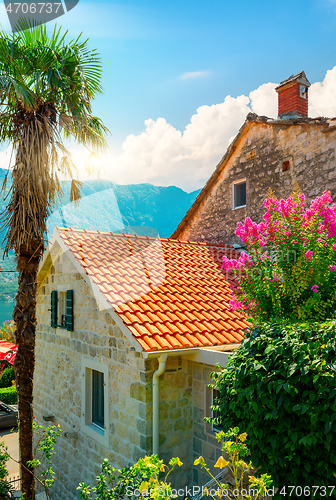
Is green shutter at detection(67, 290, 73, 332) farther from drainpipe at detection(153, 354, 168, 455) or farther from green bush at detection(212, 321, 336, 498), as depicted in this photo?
green bush at detection(212, 321, 336, 498)

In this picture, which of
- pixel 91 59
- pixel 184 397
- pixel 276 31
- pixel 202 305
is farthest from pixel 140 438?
pixel 276 31

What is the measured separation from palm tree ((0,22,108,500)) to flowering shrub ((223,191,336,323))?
4.06 metres

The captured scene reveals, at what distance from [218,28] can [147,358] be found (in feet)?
20.4

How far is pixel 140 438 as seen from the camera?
191 inches

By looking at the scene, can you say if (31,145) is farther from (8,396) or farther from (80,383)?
(8,396)

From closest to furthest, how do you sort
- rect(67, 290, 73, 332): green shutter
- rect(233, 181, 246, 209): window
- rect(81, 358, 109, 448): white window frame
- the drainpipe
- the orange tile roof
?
the drainpipe < the orange tile roof < rect(81, 358, 109, 448): white window frame < rect(67, 290, 73, 332): green shutter < rect(233, 181, 246, 209): window

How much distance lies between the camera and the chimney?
9960mm

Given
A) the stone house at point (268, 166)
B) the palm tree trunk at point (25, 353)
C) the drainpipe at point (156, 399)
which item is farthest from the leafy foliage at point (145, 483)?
the stone house at point (268, 166)

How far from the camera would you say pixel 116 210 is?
952 cm

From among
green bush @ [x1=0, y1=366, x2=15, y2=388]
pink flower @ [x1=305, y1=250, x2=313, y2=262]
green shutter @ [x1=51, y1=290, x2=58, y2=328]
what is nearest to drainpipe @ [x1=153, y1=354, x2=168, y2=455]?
pink flower @ [x1=305, y1=250, x2=313, y2=262]

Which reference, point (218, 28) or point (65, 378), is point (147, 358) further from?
point (218, 28)

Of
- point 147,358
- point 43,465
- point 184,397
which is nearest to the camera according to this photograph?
point 147,358

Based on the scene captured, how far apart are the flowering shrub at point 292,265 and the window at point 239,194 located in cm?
589

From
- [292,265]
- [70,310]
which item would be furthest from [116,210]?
[292,265]
